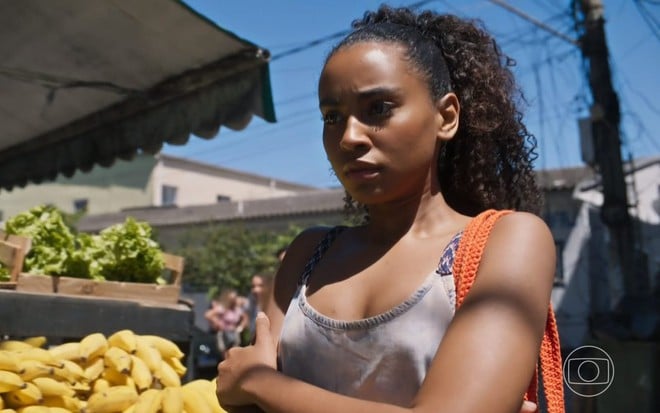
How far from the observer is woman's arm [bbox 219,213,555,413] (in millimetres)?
1009

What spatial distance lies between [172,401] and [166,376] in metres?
0.48

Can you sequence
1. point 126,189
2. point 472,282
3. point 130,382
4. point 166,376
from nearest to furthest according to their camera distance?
point 472,282 < point 130,382 < point 166,376 < point 126,189

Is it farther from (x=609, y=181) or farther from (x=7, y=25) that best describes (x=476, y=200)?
(x=609, y=181)

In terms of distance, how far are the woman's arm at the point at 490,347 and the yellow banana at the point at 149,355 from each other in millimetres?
1447

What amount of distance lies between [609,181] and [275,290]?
8.57 metres

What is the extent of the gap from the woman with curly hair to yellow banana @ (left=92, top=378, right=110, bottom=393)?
1.21 metres

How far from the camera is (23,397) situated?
85.9 inches

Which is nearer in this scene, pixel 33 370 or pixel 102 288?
pixel 33 370

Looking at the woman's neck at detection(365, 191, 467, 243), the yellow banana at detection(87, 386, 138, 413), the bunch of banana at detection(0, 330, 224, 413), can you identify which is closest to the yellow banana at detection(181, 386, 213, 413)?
the bunch of banana at detection(0, 330, 224, 413)

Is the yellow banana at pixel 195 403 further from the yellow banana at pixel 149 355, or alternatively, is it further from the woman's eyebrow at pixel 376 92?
the woman's eyebrow at pixel 376 92

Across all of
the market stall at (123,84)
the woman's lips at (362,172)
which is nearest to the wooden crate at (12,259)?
the market stall at (123,84)

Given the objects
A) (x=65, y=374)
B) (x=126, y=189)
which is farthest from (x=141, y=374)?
(x=126, y=189)

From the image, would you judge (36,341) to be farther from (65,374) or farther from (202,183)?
(202,183)

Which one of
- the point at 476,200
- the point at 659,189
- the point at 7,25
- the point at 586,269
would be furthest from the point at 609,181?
the point at 659,189
